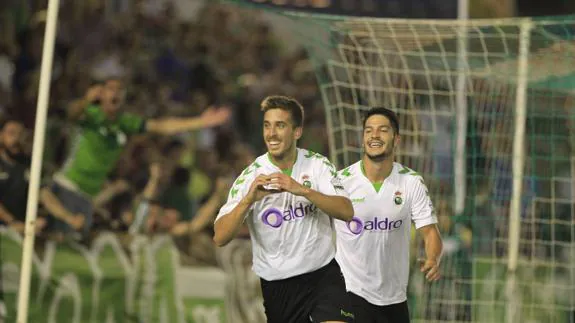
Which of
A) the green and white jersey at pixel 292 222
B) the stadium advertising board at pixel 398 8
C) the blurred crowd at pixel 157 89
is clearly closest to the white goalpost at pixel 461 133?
the blurred crowd at pixel 157 89

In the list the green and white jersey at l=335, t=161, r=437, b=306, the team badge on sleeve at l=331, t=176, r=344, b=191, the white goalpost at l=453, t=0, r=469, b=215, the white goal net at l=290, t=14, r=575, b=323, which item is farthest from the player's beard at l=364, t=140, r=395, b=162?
the white goalpost at l=453, t=0, r=469, b=215

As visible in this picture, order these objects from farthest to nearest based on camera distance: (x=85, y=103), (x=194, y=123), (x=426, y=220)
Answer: (x=194, y=123), (x=85, y=103), (x=426, y=220)

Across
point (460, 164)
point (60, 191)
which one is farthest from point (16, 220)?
point (460, 164)

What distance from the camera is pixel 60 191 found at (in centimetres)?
1182

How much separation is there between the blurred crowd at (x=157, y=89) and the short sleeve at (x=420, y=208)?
4215 millimetres

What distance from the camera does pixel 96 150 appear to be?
474 inches

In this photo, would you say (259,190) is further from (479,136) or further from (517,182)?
(479,136)

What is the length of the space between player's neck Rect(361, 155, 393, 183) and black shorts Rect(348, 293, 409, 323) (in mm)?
880

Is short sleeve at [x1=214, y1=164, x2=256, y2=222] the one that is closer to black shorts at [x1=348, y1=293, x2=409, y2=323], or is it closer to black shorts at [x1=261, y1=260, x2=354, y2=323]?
black shorts at [x1=261, y1=260, x2=354, y2=323]

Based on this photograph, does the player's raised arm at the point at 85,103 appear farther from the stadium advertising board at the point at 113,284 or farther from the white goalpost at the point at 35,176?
the white goalpost at the point at 35,176

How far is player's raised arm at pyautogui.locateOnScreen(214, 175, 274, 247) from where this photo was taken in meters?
7.43

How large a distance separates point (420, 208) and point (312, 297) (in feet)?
3.84

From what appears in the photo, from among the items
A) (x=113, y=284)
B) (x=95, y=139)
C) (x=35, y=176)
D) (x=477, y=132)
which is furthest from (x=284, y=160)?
(x=477, y=132)

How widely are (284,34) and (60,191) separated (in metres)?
6.83
